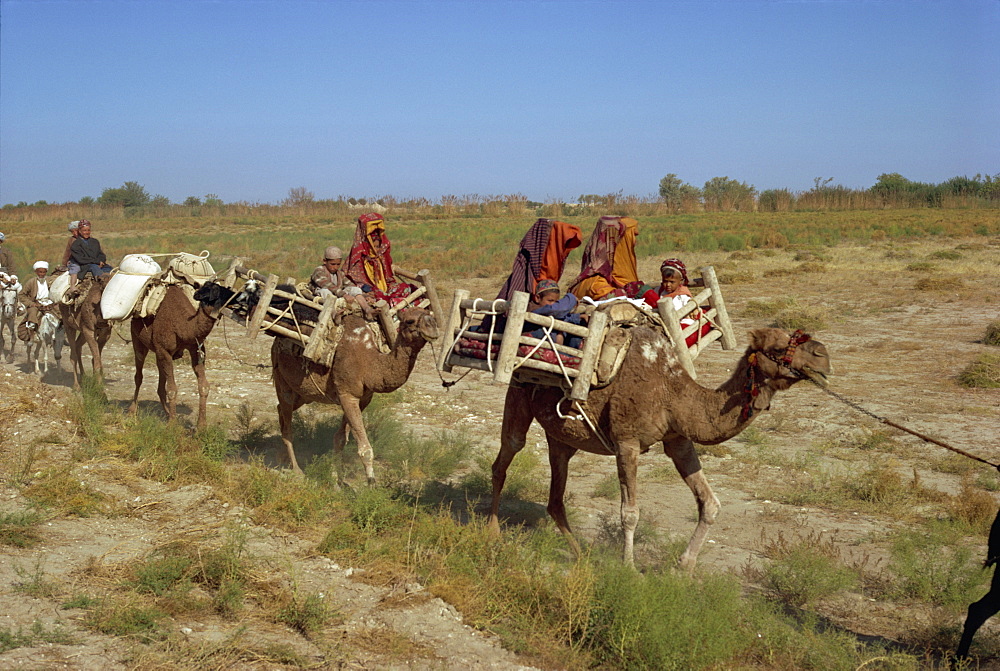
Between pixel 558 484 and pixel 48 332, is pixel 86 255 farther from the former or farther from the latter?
pixel 558 484

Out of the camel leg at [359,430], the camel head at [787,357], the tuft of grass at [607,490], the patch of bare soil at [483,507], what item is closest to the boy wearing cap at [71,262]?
the patch of bare soil at [483,507]

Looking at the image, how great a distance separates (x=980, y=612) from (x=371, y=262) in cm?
648

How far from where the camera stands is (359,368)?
27.7ft

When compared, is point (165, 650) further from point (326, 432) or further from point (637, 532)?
point (326, 432)

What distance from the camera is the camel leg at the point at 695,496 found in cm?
649

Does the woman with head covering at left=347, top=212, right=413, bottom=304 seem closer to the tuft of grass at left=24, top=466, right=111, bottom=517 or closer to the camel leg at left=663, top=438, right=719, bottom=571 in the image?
the tuft of grass at left=24, top=466, right=111, bottom=517

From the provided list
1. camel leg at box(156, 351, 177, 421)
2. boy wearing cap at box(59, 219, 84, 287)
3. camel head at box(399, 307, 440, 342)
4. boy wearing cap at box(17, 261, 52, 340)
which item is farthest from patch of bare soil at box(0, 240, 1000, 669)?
camel head at box(399, 307, 440, 342)

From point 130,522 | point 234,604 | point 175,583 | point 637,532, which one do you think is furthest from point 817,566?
point 130,522

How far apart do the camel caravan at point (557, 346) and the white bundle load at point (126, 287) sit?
4.19ft

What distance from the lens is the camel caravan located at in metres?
6.31

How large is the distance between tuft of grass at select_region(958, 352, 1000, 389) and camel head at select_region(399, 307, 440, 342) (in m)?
9.06

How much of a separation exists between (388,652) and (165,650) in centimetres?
136

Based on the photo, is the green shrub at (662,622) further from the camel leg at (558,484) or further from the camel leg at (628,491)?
the camel leg at (558,484)

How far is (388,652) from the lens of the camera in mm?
5562
